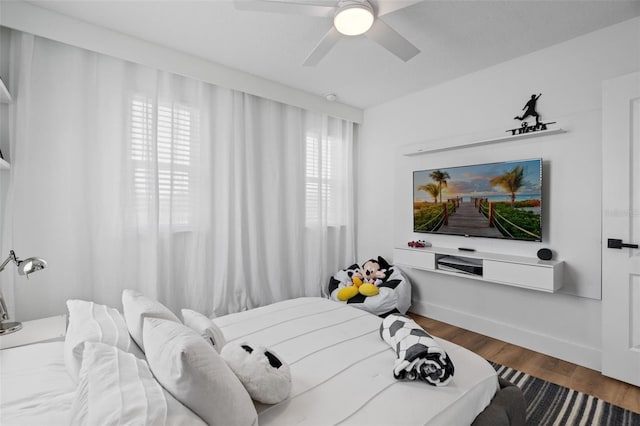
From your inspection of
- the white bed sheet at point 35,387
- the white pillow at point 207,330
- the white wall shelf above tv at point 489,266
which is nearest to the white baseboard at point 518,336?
the white wall shelf above tv at point 489,266

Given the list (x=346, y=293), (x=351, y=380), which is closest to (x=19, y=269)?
(x=351, y=380)

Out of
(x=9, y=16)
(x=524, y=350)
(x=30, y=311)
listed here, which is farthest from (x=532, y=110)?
(x=30, y=311)

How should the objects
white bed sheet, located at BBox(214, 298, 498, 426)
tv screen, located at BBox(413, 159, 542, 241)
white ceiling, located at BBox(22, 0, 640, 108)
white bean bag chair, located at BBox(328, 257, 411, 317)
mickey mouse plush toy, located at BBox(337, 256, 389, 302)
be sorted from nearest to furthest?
white bed sheet, located at BBox(214, 298, 498, 426) → white ceiling, located at BBox(22, 0, 640, 108) → tv screen, located at BBox(413, 159, 542, 241) → white bean bag chair, located at BBox(328, 257, 411, 317) → mickey mouse plush toy, located at BBox(337, 256, 389, 302)

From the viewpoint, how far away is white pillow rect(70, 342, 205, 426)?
79cm

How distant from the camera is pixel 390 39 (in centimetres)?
202

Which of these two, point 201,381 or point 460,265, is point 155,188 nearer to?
point 201,381

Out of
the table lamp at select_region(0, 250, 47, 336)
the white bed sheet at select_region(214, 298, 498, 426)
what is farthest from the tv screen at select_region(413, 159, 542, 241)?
the table lamp at select_region(0, 250, 47, 336)

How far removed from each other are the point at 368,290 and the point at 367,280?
280 millimetres

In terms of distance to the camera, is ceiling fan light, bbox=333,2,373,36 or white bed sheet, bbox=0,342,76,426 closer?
white bed sheet, bbox=0,342,76,426

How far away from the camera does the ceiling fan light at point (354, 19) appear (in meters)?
Result: 1.79

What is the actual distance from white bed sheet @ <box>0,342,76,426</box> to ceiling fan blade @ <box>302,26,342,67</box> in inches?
87.9

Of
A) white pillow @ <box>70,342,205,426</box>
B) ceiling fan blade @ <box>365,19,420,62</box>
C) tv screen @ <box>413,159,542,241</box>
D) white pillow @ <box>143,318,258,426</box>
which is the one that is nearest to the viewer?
white pillow @ <box>70,342,205,426</box>

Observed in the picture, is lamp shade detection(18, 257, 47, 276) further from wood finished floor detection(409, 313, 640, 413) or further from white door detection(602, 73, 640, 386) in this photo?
white door detection(602, 73, 640, 386)

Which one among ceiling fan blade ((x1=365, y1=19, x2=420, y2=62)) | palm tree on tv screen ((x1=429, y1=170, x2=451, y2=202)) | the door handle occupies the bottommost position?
the door handle
